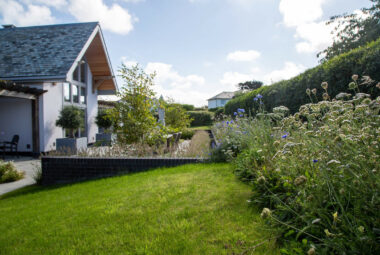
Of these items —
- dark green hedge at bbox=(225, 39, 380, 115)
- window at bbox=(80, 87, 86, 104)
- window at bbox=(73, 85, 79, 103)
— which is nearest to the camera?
dark green hedge at bbox=(225, 39, 380, 115)

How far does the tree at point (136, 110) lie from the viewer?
8086 millimetres

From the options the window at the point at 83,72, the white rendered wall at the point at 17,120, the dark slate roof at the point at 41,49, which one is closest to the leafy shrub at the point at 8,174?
the white rendered wall at the point at 17,120

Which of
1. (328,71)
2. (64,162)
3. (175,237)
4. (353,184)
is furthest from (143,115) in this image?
(353,184)

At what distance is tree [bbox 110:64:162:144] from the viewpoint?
26.5 ft

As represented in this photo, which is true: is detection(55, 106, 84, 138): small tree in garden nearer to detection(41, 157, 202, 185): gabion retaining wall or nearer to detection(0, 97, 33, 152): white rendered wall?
detection(0, 97, 33, 152): white rendered wall

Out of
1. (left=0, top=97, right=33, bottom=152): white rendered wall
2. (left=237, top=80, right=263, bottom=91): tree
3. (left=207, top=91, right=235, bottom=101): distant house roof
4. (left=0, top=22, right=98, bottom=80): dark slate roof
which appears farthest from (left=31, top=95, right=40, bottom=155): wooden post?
(left=207, top=91, right=235, bottom=101): distant house roof

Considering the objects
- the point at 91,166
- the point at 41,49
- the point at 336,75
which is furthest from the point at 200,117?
the point at 336,75

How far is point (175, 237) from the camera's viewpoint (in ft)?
7.16

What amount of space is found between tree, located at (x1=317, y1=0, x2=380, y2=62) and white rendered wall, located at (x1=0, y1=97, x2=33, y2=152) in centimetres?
2433

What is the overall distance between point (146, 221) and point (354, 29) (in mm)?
27116

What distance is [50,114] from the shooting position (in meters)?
11.3

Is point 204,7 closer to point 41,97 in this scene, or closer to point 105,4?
point 105,4

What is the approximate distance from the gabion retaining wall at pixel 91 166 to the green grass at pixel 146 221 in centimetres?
158

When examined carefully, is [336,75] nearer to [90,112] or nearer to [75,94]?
[75,94]
